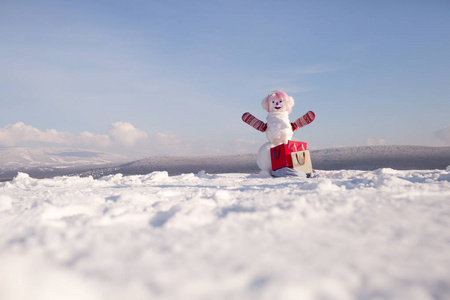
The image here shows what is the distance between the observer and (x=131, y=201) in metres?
1.54

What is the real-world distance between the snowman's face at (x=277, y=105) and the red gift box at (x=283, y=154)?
0.64 m

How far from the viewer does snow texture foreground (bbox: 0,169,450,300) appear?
75 centimetres

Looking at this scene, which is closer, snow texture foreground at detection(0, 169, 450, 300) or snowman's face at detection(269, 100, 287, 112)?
snow texture foreground at detection(0, 169, 450, 300)

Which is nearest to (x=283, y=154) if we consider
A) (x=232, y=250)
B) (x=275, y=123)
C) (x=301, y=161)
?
(x=301, y=161)

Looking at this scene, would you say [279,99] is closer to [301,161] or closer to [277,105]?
[277,105]

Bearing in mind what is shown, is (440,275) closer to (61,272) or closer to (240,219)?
(240,219)

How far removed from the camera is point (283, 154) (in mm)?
4438

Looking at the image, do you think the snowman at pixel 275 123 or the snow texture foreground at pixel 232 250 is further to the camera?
the snowman at pixel 275 123

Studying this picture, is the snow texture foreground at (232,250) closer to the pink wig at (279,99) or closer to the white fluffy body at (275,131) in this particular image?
the white fluffy body at (275,131)

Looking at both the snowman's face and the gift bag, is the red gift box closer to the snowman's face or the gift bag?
the gift bag

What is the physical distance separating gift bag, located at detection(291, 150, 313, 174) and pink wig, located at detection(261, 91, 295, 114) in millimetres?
817

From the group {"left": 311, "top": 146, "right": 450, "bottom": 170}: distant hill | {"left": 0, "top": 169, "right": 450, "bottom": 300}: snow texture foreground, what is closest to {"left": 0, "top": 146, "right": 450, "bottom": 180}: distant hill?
{"left": 311, "top": 146, "right": 450, "bottom": 170}: distant hill

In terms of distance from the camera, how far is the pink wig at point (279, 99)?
4.73 metres

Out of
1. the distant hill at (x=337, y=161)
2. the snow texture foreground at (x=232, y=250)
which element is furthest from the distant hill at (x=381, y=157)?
the snow texture foreground at (x=232, y=250)
